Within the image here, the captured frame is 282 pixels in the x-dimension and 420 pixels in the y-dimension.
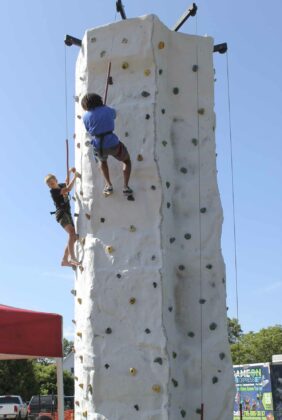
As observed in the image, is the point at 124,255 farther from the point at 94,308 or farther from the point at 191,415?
the point at 191,415

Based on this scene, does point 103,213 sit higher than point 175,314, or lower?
higher

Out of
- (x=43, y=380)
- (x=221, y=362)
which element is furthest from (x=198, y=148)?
(x=43, y=380)

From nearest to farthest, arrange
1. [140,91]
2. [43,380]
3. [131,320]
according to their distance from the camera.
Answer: [131,320] → [140,91] → [43,380]

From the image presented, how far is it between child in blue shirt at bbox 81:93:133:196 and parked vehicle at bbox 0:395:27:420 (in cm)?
2079

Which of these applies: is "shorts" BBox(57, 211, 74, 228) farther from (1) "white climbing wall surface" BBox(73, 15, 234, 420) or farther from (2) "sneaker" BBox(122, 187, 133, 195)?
(2) "sneaker" BBox(122, 187, 133, 195)

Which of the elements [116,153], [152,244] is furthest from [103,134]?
[152,244]

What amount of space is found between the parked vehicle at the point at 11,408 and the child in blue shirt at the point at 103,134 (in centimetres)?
2079

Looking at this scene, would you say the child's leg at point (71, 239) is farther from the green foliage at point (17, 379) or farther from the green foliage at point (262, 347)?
the green foliage at point (262, 347)

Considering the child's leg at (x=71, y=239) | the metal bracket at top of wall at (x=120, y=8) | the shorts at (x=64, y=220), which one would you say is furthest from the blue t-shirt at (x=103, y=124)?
the metal bracket at top of wall at (x=120, y=8)

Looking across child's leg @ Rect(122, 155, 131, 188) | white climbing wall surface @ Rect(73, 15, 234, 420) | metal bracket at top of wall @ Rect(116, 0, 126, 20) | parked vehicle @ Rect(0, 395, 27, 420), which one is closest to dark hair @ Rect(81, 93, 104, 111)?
white climbing wall surface @ Rect(73, 15, 234, 420)

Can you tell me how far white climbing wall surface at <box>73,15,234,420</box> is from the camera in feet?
22.7

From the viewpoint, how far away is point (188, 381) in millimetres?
7172

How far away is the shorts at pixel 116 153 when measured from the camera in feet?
23.5

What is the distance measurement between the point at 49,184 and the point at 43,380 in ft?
133
